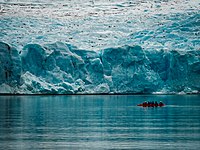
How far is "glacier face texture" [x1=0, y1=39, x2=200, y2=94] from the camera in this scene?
105425mm

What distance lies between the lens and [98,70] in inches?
4336

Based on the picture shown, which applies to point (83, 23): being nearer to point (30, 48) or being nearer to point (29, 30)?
point (29, 30)

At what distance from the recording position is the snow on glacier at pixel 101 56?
4181 inches

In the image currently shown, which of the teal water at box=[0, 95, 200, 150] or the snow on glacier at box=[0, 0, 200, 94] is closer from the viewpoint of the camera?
the teal water at box=[0, 95, 200, 150]

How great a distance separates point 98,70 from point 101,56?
13.2 feet

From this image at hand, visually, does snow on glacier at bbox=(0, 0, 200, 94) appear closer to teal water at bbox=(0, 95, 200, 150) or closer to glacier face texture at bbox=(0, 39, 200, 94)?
glacier face texture at bbox=(0, 39, 200, 94)

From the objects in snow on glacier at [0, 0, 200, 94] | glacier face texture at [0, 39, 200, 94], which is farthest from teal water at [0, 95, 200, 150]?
snow on glacier at [0, 0, 200, 94]

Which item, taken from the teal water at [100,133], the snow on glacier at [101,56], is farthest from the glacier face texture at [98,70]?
the teal water at [100,133]

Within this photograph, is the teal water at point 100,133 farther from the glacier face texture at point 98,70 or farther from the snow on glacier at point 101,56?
the snow on glacier at point 101,56

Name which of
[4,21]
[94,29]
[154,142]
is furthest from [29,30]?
[154,142]

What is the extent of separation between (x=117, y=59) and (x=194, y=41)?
21.0 metres

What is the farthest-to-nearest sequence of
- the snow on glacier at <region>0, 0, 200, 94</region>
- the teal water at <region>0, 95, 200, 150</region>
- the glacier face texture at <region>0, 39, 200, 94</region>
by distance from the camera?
the snow on glacier at <region>0, 0, 200, 94</region> → the glacier face texture at <region>0, 39, 200, 94</region> → the teal water at <region>0, 95, 200, 150</region>

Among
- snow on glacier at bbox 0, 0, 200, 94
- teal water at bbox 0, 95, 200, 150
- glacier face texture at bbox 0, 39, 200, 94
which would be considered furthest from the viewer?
snow on glacier at bbox 0, 0, 200, 94

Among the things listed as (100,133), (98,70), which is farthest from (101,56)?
(100,133)
